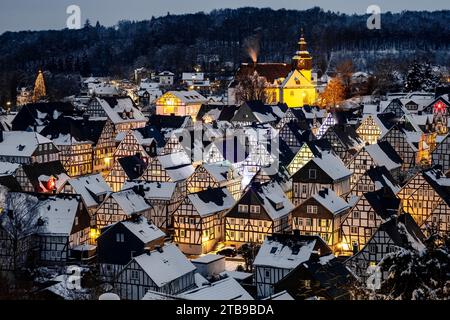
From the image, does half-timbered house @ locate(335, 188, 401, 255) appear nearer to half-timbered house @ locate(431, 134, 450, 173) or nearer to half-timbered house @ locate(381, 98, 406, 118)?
half-timbered house @ locate(431, 134, 450, 173)

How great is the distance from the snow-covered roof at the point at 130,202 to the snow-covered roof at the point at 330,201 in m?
8.00

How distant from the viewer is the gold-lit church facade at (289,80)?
7681 centimetres

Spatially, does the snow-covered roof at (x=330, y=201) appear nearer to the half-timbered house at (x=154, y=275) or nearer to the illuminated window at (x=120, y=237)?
the half-timbered house at (x=154, y=275)

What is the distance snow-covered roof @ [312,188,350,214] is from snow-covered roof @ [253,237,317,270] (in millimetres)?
6615

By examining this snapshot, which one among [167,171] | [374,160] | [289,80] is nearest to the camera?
[167,171]

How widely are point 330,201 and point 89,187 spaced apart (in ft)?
39.1

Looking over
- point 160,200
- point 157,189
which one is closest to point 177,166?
point 157,189

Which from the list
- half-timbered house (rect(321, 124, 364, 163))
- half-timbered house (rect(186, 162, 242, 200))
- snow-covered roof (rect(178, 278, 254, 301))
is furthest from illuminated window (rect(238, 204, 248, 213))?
half-timbered house (rect(321, 124, 364, 163))

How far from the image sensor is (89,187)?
36.0m

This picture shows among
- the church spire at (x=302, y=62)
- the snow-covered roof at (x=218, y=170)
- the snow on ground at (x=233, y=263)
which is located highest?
the church spire at (x=302, y=62)

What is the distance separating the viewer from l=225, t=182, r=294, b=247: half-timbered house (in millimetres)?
32469

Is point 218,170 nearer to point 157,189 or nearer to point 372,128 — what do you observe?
point 157,189

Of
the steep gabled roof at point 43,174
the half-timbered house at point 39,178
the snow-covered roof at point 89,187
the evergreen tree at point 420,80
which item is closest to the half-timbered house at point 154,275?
the snow-covered roof at point 89,187

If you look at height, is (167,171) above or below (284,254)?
above
